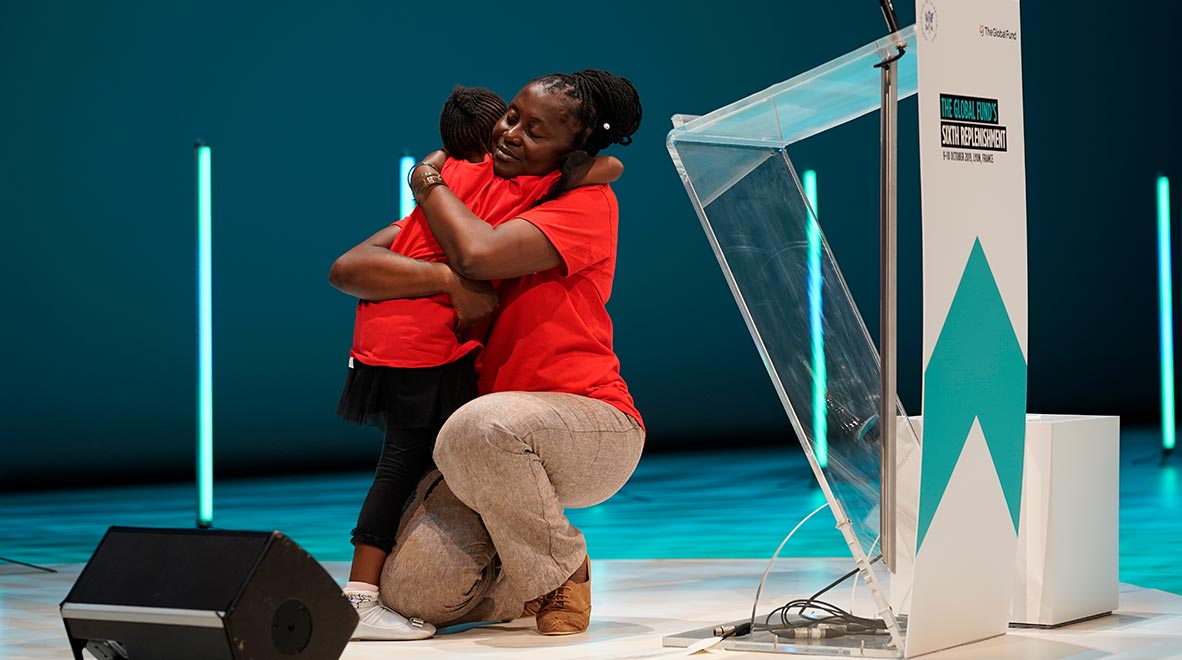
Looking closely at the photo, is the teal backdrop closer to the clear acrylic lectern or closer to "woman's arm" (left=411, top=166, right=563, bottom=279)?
"woman's arm" (left=411, top=166, right=563, bottom=279)

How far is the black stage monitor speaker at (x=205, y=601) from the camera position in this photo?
2305 mm

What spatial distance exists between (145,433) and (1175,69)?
6933 millimetres

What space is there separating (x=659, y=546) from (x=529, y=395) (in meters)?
2.06

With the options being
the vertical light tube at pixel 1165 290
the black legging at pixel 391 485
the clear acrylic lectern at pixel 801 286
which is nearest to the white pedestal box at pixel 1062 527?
the clear acrylic lectern at pixel 801 286

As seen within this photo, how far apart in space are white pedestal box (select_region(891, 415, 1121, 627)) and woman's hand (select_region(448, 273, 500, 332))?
887 mm

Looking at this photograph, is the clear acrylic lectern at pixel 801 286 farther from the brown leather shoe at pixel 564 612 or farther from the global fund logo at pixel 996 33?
the brown leather shoe at pixel 564 612

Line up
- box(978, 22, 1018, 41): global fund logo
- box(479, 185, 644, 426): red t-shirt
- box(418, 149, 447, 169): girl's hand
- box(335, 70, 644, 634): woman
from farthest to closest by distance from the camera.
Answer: box(418, 149, 447, 169): girl's hand < box(479, 185, 644, 426): red t-shirt < box(335, 70, 644, 634): woman < box(978, 22, 1018, 41): global fund logo

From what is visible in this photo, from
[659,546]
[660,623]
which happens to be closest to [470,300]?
[660,623]

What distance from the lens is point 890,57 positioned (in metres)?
2.64

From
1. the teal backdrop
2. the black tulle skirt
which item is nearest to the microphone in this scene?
the black tulle skirt

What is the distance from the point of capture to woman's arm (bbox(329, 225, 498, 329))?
3.05 m

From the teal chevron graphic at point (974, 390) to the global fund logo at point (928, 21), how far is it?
0.39 metres

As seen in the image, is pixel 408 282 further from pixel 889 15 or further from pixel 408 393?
pixel 889 15

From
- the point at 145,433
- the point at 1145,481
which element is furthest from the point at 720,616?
the point at 145,433
